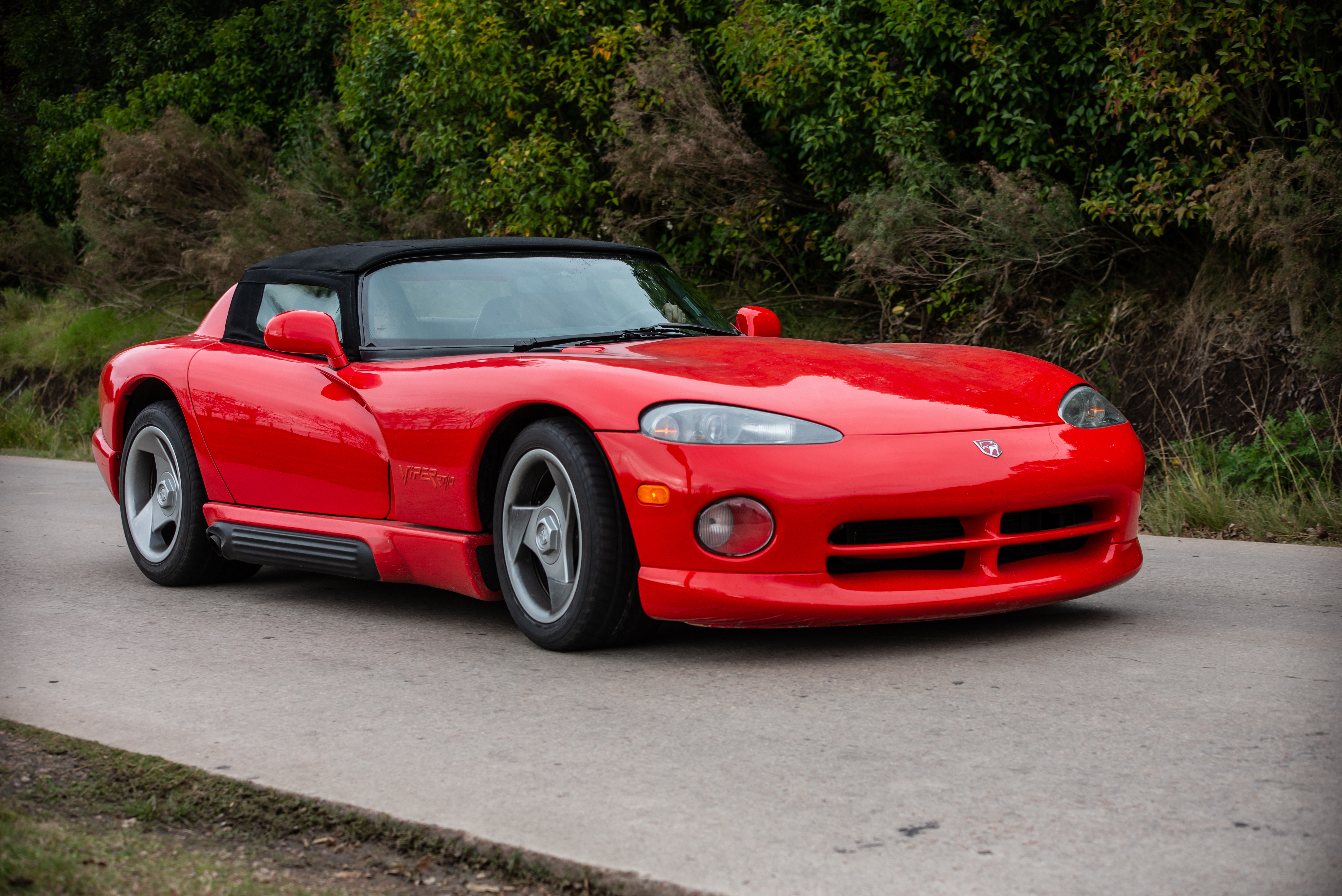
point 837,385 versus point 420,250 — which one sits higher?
point 420,250

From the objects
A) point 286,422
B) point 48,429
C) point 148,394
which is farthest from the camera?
point 48,429

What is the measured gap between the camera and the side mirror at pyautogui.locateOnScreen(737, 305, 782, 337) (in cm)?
555

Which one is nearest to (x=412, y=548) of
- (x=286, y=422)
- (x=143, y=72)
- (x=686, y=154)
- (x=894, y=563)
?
(x=286, y=422)

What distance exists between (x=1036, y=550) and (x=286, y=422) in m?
2.60

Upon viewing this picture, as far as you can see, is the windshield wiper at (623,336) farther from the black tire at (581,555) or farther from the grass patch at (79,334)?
the grass patch at (79,334)

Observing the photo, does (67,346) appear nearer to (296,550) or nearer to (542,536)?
(296,550)

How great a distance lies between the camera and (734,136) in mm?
11438

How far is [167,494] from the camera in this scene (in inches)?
221

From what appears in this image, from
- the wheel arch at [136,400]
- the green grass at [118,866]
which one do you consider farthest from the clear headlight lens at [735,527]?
the wheel arch at [136,400]

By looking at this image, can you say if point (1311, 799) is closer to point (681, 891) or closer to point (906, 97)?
point (681, 891)

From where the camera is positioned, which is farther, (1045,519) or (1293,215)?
(1293,215)

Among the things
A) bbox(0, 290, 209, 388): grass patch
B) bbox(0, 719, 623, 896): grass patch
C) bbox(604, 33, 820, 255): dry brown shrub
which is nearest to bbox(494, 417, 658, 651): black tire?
bbox(0, 719, 623, 896): grass patch

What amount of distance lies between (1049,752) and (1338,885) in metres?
0.78

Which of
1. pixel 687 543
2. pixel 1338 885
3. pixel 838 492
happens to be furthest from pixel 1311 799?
pixel 687 543
